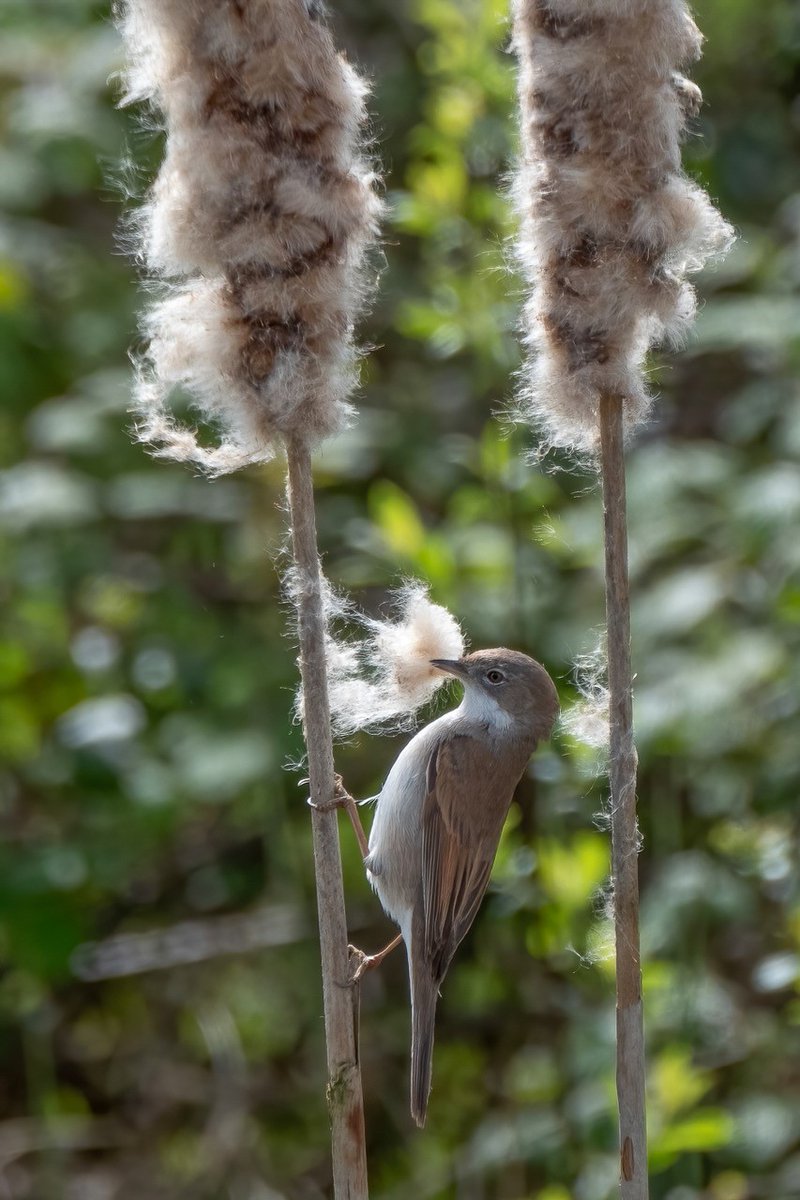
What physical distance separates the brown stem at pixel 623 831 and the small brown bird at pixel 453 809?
0.69m

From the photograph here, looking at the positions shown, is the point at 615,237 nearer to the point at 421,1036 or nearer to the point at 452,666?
the point at 452,666

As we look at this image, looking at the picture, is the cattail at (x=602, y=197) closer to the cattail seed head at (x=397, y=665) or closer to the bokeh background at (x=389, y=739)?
the cattail seed head at (x=397, y=665)

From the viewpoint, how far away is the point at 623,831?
147 centimetres

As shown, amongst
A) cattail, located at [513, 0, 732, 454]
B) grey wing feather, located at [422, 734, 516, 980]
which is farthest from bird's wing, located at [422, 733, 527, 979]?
cattail, located at [513, 0, 732, 454]

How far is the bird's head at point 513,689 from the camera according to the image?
7.34ft

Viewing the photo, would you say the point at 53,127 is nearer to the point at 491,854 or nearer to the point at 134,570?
the point at 134,570

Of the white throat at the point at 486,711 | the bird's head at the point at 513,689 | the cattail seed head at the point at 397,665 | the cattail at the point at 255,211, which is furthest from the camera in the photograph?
the white throat at the point at 486,711

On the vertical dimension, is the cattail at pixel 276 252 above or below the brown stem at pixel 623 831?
above

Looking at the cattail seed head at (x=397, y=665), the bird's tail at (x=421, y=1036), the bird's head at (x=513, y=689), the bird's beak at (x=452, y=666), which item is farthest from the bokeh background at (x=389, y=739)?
the cattail seed head at (x=397, y=665)

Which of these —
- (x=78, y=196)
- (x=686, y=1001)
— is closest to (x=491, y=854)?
(x=686, y=1001)

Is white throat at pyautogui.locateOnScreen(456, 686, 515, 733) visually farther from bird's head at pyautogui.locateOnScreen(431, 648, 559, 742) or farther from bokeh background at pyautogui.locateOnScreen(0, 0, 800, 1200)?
bokeh background at pyautogui.locateOnScreen(0, 0, 800, 1200)

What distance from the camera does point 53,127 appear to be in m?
3.72

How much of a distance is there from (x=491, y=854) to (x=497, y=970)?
50.5 inches

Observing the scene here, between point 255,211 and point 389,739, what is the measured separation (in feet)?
7.99
